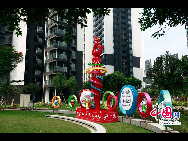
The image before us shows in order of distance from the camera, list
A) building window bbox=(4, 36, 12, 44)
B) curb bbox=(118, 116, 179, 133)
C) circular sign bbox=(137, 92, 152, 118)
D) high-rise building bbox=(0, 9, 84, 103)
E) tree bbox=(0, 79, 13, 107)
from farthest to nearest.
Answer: high-rise building bbox=(0, 9, 84, 103)
building window bbox=(4, 36, 12, 44)
tree bbox=(0, 79, 13, 107)
circular sign bbox=(137, 92, 152, 118)
curb bbox=(118, 116, 179, 133)

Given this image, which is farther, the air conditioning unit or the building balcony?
the building balcony

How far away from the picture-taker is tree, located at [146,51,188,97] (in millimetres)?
26709

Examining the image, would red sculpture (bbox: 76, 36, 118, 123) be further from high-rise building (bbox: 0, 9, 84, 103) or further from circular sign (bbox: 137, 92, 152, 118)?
high-rise building (bbox: 0, 9, 84, 103)

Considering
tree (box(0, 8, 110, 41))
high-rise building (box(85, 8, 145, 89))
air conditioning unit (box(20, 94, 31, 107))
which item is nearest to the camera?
tree (box(0, 8, 110, 41))

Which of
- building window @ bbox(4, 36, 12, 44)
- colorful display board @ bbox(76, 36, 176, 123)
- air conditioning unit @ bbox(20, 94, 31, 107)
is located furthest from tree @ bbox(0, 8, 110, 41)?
building window @ bbox(4, 36, 12, 44)

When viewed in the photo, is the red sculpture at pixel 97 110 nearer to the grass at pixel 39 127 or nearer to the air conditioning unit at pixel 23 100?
the grass at pixel 39 127

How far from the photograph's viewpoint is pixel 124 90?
15.3m

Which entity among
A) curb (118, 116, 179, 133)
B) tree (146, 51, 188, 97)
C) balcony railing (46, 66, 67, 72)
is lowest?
curb (118, 116, 179, 133)

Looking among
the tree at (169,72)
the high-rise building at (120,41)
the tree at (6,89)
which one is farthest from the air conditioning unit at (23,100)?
the high-rise building at (120,41)

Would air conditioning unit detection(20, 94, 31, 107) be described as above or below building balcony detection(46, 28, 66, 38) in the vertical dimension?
below

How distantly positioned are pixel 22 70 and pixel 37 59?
6.85m

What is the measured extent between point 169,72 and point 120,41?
208 feet

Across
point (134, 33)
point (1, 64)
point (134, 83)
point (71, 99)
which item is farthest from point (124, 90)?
point (134, 33)

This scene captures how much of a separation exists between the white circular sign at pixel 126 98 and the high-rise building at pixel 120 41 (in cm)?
6886
